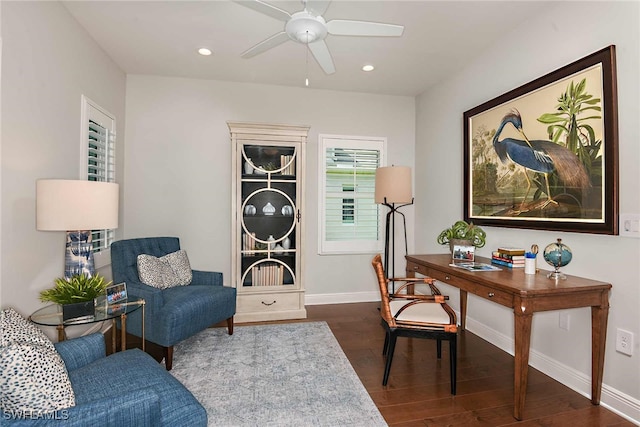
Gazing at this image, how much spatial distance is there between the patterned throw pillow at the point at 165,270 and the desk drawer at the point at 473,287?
87.4 inches

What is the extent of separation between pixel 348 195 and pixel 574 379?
2.75 metres

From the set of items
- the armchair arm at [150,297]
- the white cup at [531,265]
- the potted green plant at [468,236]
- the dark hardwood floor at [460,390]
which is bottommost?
the dark hardwood floor at [460,390]

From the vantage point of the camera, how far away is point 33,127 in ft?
6.79

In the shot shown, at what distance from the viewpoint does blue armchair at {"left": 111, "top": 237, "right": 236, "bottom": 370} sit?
7.96 feet

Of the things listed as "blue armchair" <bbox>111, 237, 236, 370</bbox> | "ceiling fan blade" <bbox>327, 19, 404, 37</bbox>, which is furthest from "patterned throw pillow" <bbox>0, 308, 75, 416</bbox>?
"ceiling fan blade" <bbox>327, 19, 404, 37</bbox>

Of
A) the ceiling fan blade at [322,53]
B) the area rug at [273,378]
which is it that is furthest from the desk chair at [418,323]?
the ceiling fan blade at [322,53]

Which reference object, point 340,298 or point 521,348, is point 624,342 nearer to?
point 521,348

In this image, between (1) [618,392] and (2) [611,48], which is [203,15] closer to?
(2) [611,48]

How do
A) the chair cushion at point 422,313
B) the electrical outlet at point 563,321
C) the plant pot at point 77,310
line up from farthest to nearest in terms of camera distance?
the electrical outlet at point 563,321, the chair cushion at point 422,313, the plant pot at point 77,310

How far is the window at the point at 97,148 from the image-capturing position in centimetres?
271

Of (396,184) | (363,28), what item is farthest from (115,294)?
(396,184)

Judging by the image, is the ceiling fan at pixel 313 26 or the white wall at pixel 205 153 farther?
the white wall at pixel 205 153

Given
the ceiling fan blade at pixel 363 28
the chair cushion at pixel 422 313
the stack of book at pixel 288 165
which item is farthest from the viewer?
the stack of book at pixel 288 165

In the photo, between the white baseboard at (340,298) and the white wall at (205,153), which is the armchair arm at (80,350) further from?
the white baseboard at (340,298)
